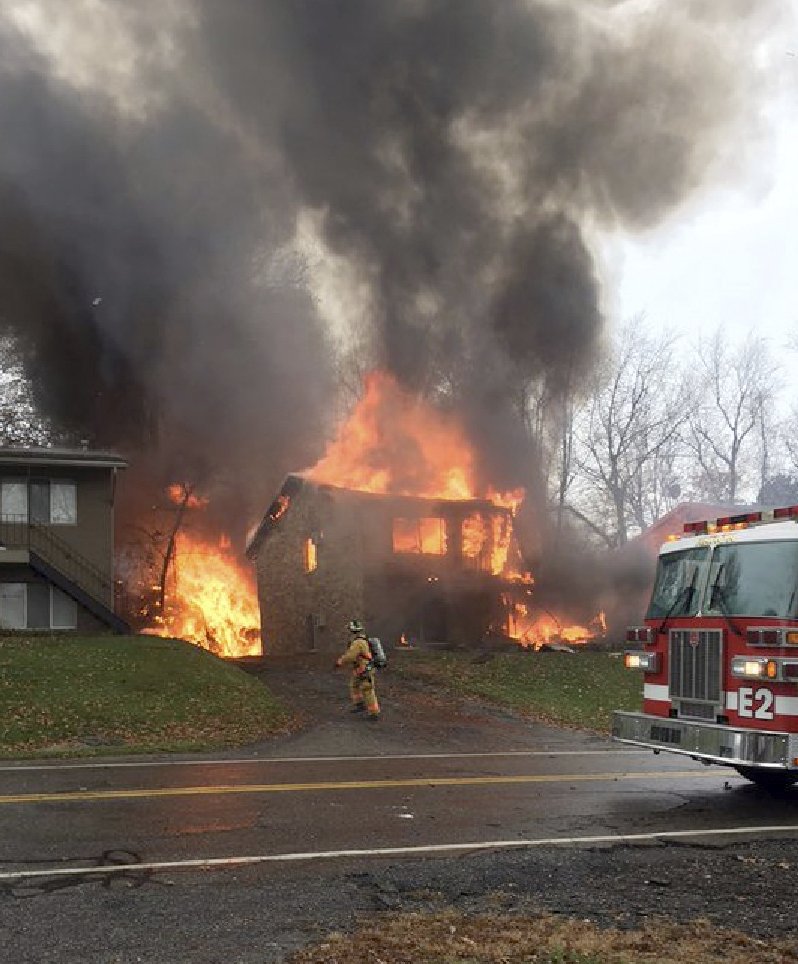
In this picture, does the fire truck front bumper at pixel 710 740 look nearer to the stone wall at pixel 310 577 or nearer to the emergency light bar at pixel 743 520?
the emergency light bar at pixel 743 520

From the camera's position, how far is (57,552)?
28.3 meters

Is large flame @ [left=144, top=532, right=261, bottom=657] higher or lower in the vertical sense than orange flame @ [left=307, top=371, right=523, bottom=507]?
lower

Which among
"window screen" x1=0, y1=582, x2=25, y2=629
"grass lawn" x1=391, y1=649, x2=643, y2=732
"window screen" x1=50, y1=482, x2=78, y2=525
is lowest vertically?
"grass lawn" x1=391, y1=649, x2=643, y2=732

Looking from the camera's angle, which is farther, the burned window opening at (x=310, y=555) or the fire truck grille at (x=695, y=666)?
the burned window opening at (x=310, y=555)

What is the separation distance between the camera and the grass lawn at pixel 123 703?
554 inches

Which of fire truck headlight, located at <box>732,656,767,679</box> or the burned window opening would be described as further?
the burned window opening

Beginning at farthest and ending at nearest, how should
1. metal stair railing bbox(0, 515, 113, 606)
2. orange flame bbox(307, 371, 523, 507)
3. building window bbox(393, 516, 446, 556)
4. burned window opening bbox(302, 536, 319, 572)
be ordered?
orange flame bbox(307, 371, 523, 507), burned window opening bbox(302, 536, 319, 572), building window bbox(393, 516, 446, 556), metal stair railing bbox(0, 515, 113, 606)

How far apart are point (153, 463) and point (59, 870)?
37670mm

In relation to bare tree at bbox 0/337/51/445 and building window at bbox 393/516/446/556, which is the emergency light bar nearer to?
building window at bbox 393/516/446/556

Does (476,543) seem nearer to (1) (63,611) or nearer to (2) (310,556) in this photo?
(2) (310,556)

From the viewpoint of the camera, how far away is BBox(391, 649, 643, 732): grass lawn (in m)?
19.6

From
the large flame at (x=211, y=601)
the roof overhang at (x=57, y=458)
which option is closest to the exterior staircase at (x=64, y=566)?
the roof overhang at (x=57, y=458)

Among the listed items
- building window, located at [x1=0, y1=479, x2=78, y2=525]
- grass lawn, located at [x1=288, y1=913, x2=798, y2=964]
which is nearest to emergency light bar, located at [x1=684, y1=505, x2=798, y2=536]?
grass lawn, located at [x1=288, y1=913, x2=798, y2=964]

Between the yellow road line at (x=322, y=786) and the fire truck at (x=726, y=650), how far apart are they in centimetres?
130
